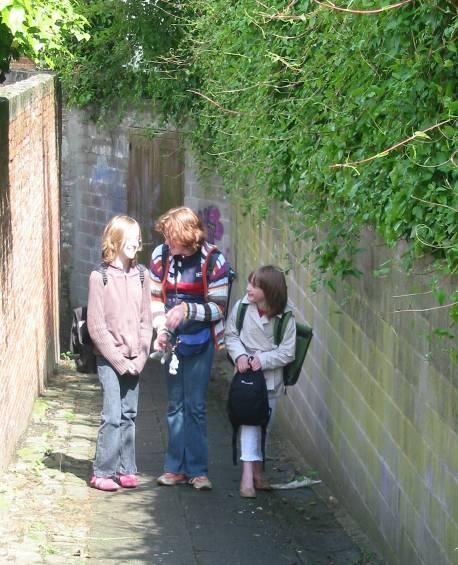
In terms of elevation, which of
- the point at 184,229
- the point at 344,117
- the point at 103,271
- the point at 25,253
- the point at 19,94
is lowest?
the point at 103,271

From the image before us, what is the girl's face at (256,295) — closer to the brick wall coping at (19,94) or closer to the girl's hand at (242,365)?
the girl's hand at (242,365)

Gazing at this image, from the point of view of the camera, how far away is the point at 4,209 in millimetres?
7680

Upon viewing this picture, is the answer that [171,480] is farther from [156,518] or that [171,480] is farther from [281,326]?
[281,326]

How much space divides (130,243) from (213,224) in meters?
7.29

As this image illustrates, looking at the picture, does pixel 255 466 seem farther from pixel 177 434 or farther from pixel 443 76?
pixel 443 76

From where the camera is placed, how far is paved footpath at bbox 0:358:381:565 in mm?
6219

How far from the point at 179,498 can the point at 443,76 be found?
3316mm

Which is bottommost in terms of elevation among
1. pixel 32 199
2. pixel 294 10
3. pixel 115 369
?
pixel 115 369

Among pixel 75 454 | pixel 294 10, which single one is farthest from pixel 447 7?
pixel 75 454

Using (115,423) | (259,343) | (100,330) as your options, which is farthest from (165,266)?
(115,423)

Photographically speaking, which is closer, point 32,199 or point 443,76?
point 443,76

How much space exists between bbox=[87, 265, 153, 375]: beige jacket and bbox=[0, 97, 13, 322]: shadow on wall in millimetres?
601

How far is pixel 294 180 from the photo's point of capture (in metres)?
8.03

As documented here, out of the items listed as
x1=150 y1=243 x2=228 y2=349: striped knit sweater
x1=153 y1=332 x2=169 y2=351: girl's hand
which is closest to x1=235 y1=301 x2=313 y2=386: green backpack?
x1=150 y1=243 x2=228 y2=349: striped knit sweater
